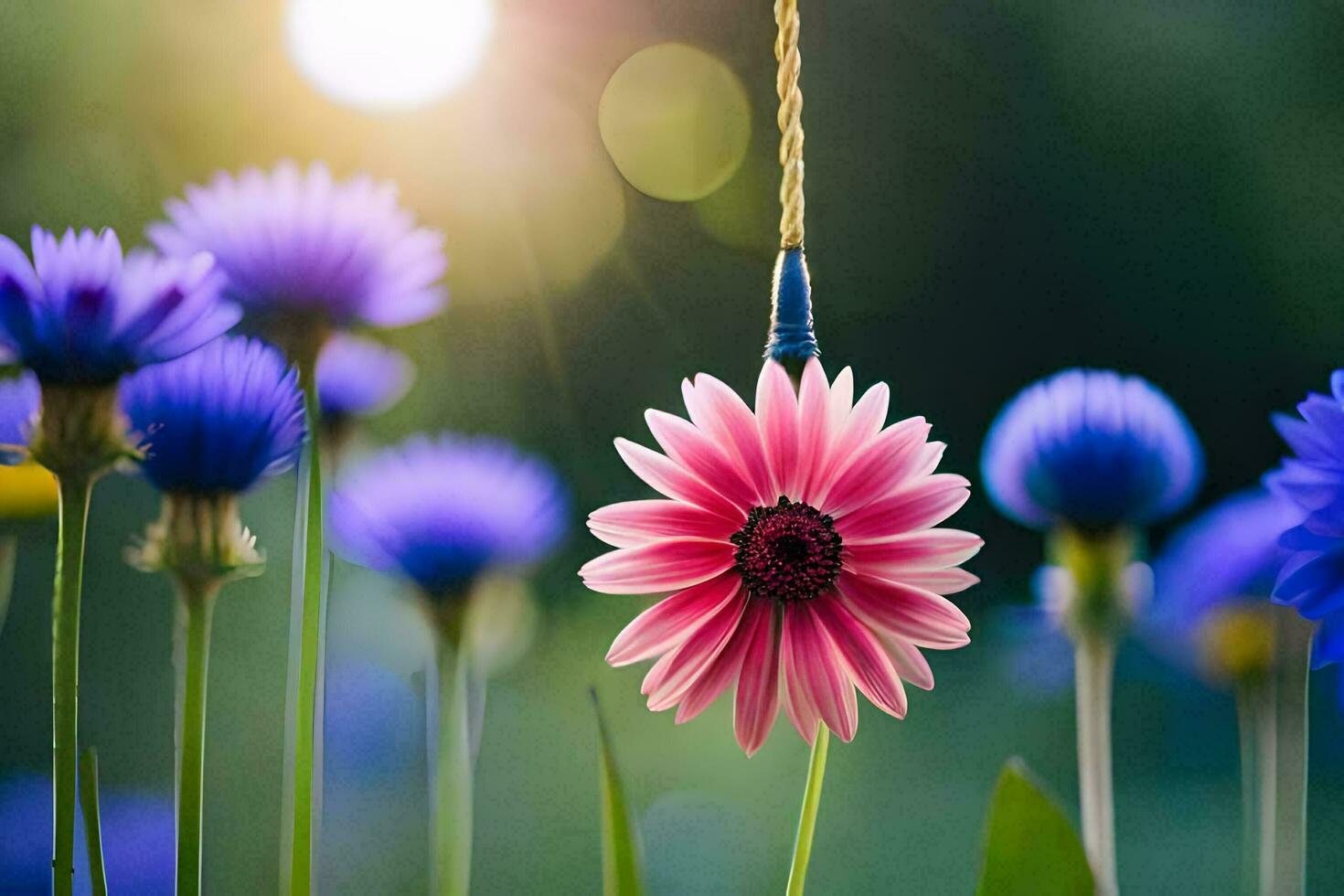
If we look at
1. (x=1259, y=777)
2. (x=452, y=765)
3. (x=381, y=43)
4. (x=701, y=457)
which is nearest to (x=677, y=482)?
(x=701, y=457)

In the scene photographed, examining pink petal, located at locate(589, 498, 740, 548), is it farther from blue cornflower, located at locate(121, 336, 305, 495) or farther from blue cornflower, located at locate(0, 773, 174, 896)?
blue cornflower, located at locate(0, 773, 174, 896)

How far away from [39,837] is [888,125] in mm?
584

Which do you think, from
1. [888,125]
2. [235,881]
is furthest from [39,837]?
[888,125]

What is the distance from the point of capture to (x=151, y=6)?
52 centimetres

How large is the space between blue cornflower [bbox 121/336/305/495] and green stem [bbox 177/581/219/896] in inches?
1.1

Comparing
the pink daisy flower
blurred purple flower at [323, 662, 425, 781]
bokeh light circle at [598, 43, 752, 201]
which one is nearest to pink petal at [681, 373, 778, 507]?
the pink daisy flower

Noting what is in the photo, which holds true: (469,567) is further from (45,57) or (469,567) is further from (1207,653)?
(45,57)

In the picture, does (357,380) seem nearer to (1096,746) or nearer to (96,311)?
(96,311)

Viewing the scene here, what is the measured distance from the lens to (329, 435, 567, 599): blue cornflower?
0.33m

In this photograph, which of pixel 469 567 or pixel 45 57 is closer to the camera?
pixel 469 567

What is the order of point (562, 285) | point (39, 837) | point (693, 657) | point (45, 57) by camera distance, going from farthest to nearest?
point (562, 285)
point (45, 57)
point (39, 837)
point (693, 657)

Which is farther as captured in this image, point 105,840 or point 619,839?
Result: point 105,840

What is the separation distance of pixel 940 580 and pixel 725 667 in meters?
0.05

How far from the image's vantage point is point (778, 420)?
26 cm
